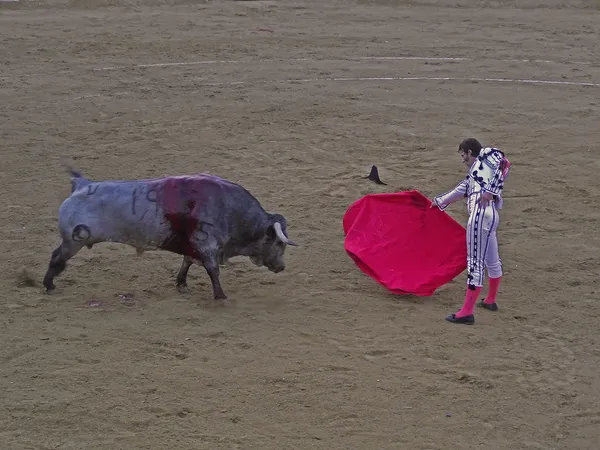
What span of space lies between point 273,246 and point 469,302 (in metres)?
1.49

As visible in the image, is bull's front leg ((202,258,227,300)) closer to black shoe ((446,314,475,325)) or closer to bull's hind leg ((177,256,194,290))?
bull's hind leg ((177,256,194,290))

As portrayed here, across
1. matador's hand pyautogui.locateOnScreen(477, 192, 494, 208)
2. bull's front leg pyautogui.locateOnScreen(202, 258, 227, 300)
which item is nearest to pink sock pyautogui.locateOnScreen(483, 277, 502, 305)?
matador's hand pyautogui.locateOnScreen(477, 192, 494, 208)

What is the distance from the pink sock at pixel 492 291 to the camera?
7.79 meters

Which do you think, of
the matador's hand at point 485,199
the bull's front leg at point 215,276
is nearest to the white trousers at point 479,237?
the matador's hand at point 485,199

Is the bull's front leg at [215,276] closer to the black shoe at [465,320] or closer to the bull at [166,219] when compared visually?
the bull at [166,219]

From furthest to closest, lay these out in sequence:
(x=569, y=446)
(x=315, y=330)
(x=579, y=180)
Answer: (x=579, y=180) → (x=315, y=330) → (x=569, y=446)

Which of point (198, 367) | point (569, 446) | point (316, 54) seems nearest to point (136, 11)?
point (316, 54)

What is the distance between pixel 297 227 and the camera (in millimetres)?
9422

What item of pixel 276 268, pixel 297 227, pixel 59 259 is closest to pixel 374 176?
pixel 297 227

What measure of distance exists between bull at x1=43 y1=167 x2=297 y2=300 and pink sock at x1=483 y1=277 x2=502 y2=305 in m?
1.55

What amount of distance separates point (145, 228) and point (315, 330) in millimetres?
1392

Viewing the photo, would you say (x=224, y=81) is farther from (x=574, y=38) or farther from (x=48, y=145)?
(x=574, y=38)

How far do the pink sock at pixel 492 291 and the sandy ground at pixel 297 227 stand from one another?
0.86ft

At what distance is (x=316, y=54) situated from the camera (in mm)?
15172
